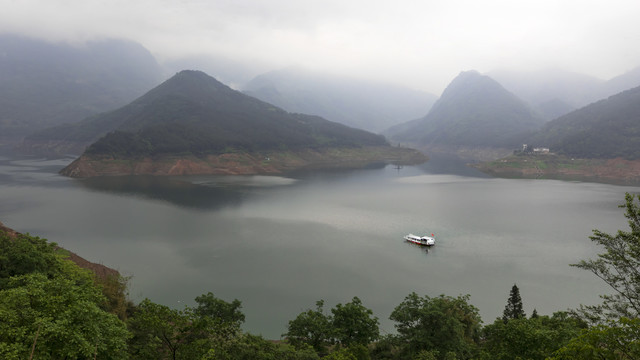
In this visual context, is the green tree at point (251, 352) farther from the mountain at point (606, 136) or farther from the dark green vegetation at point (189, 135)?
the mountain at point (606, 136)

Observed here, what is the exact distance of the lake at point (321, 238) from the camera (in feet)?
Answer: 115

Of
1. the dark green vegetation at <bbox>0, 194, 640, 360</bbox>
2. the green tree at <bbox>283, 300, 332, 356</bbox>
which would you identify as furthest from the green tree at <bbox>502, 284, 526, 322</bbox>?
the green tree at <bbox>283, 300, 332, 356</bbox>

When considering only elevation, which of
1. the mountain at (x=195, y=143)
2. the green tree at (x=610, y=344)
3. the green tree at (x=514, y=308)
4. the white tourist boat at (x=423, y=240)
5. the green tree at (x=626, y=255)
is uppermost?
the mountain at (x=195, y=143)

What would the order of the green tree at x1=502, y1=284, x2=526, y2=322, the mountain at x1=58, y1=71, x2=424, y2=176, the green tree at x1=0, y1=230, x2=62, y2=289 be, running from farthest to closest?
the mountain at x1=58, y1=71, x2=424, y2=176
the green tree at x1=502, y1=284, x2=526, y2=322
the green tree at x1=0, y1=230, x2=62, y2=289

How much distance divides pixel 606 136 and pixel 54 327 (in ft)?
588

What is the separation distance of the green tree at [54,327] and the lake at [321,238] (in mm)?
15998

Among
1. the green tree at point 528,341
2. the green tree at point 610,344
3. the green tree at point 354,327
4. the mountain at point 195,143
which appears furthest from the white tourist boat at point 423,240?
the mountain at point 195,143

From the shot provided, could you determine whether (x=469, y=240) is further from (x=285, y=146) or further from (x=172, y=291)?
(x=285, y=146)

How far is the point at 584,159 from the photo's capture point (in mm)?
133000

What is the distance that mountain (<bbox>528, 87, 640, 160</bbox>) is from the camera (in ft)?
426

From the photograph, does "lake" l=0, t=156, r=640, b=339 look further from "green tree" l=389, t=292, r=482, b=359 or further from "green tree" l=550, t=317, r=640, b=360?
"green tree" l=550, t=317, r=640, b=360

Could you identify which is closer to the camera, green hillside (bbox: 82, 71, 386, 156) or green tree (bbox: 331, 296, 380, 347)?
green tree (bbox: 331, 296, 380, 347)

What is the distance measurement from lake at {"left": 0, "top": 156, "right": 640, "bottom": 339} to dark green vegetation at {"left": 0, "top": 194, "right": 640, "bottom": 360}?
7281 mm

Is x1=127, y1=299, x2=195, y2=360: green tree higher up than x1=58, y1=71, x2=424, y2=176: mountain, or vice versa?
x1=58, y1=71, x2=424, y2=176: mountain
